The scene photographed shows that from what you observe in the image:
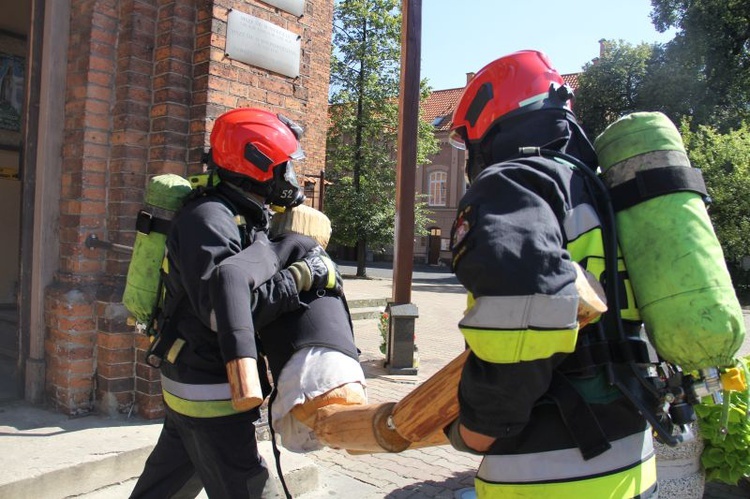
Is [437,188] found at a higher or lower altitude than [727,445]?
higher

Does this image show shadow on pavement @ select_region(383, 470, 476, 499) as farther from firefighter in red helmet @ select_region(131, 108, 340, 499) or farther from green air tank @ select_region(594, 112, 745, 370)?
green air tank @ select_region(594, 112, 745, 370)

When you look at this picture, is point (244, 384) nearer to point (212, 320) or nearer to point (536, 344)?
point (212, 320)

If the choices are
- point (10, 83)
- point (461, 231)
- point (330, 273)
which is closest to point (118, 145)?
point (330, 273)

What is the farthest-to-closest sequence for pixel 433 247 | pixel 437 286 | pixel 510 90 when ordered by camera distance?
pixel 433 247 < pixel 437 286 < pixel 510 90

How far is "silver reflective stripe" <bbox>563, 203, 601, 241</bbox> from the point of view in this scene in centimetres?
149

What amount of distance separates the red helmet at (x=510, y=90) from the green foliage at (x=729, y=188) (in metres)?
15.3

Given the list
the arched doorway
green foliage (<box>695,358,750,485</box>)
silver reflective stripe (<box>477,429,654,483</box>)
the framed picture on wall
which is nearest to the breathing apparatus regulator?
silver reflective stripe (<box>477,429,654,483</box>)

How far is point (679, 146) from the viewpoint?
162 centimetres

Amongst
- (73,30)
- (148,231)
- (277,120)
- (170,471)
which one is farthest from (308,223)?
(73,30)

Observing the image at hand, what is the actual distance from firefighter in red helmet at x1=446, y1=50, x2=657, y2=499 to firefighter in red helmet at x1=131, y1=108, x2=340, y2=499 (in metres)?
0.79

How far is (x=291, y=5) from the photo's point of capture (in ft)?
14.0

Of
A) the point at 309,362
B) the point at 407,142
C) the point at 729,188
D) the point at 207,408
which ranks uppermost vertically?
the point at 729,188

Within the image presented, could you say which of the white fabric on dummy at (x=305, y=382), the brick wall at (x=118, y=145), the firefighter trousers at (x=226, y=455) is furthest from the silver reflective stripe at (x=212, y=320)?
the brick wall at (x=118, y=145)

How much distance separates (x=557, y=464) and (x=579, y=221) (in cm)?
61
